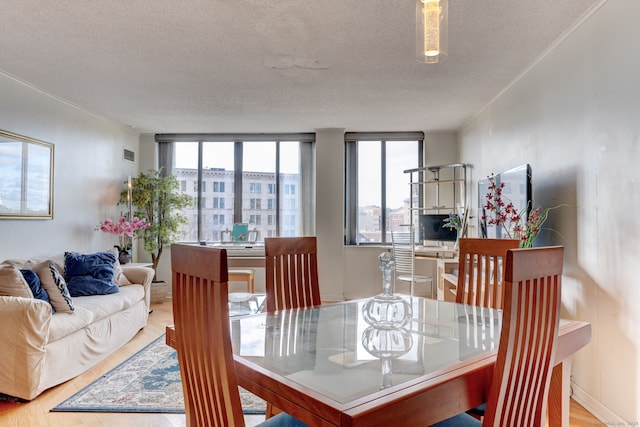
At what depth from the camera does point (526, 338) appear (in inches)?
42.8

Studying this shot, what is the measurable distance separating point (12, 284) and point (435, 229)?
4.32 m

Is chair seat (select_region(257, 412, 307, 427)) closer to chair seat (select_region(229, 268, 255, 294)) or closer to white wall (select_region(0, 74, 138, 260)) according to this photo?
white wall (select_region(0, 74, 138, 260))

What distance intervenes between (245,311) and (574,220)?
99.0 inches

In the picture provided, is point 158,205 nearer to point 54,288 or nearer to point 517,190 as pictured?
point 54,288

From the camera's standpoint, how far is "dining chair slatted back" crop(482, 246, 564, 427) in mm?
1033

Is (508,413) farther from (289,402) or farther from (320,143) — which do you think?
(320,143)

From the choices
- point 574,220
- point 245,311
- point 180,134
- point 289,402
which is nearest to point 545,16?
point 574,220

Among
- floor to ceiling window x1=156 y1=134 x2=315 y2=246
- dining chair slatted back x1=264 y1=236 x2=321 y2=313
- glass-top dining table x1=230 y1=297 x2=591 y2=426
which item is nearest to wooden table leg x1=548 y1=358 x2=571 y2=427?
glass-top dining table x1=230 y1=297 x2=591 y2=426

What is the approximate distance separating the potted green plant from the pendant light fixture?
178 inches

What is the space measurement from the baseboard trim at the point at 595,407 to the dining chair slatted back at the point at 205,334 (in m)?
2.21

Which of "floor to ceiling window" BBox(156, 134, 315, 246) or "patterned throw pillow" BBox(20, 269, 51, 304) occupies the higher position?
"floor to ceiling window" BBox(156, 134, 315, 246)

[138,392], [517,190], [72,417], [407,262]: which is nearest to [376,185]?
[407,262]

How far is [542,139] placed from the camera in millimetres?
2943

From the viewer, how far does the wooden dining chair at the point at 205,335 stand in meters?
0.96
